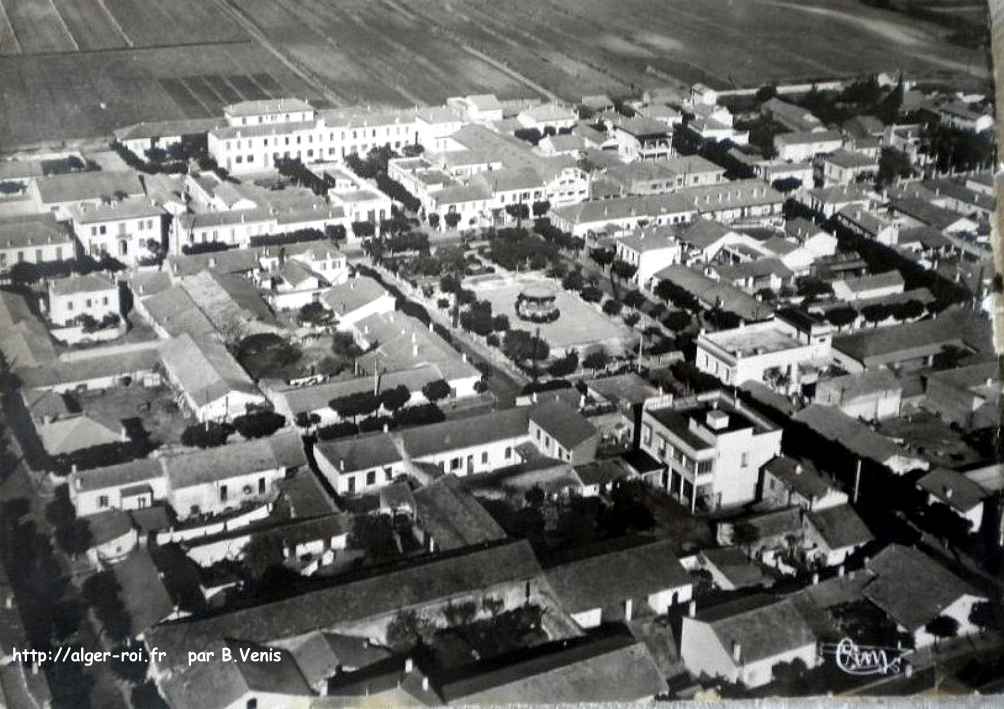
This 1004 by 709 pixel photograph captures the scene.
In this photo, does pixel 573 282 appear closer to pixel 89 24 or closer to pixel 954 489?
pixel 954 489

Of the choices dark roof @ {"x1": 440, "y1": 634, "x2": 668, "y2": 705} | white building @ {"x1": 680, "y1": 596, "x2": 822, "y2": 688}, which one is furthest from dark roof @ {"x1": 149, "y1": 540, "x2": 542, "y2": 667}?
white building @ {"x1": 680, "y1": 596, "x2": 822, "y2": 688}

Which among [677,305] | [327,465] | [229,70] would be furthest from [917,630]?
[229,70]

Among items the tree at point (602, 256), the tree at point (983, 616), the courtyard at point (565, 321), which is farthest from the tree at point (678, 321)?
the tree at point (983, 616)

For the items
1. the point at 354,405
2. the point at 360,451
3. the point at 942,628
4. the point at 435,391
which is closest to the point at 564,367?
the point at 435,391

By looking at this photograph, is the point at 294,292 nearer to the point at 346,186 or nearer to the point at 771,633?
the point at 346,186

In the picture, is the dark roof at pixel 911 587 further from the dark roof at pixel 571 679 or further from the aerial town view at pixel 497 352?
the dark roof at pixel 571 679

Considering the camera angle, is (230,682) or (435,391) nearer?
(230,682)
